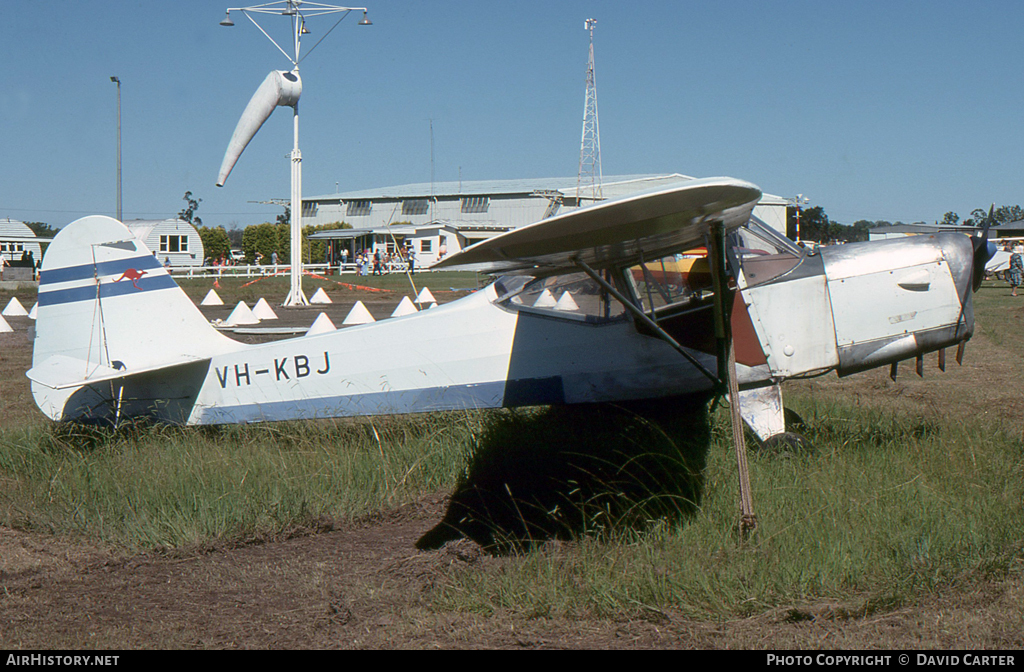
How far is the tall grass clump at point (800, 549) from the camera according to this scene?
352 centimetres

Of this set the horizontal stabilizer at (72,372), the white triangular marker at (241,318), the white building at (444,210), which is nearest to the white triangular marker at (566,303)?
the horizontal stabilizer at (72,372)

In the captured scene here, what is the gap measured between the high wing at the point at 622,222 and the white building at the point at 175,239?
198ft

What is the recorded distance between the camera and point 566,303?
558cm

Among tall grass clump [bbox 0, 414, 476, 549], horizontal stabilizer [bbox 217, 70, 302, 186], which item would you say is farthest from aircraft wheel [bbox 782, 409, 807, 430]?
horizontal stabilizer [bbox 217, 70, 302, 186]

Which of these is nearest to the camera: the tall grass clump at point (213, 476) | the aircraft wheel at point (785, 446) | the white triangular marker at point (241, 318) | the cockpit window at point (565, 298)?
the tall grass clump at point (213, 476)

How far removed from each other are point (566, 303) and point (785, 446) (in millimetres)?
1806

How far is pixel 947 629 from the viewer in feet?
10.3

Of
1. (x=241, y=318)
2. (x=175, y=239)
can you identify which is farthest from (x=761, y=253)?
(x=175, y=239)

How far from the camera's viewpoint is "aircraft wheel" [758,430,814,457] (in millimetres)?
5250

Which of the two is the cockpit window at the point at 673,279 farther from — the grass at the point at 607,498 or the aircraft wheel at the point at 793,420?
the aircraft wheel at the point at 793,420

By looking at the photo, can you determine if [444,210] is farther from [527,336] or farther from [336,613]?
[336,613]

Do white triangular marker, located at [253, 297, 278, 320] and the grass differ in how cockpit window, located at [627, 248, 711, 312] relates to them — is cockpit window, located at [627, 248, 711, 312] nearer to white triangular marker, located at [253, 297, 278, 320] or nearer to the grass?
the grass
